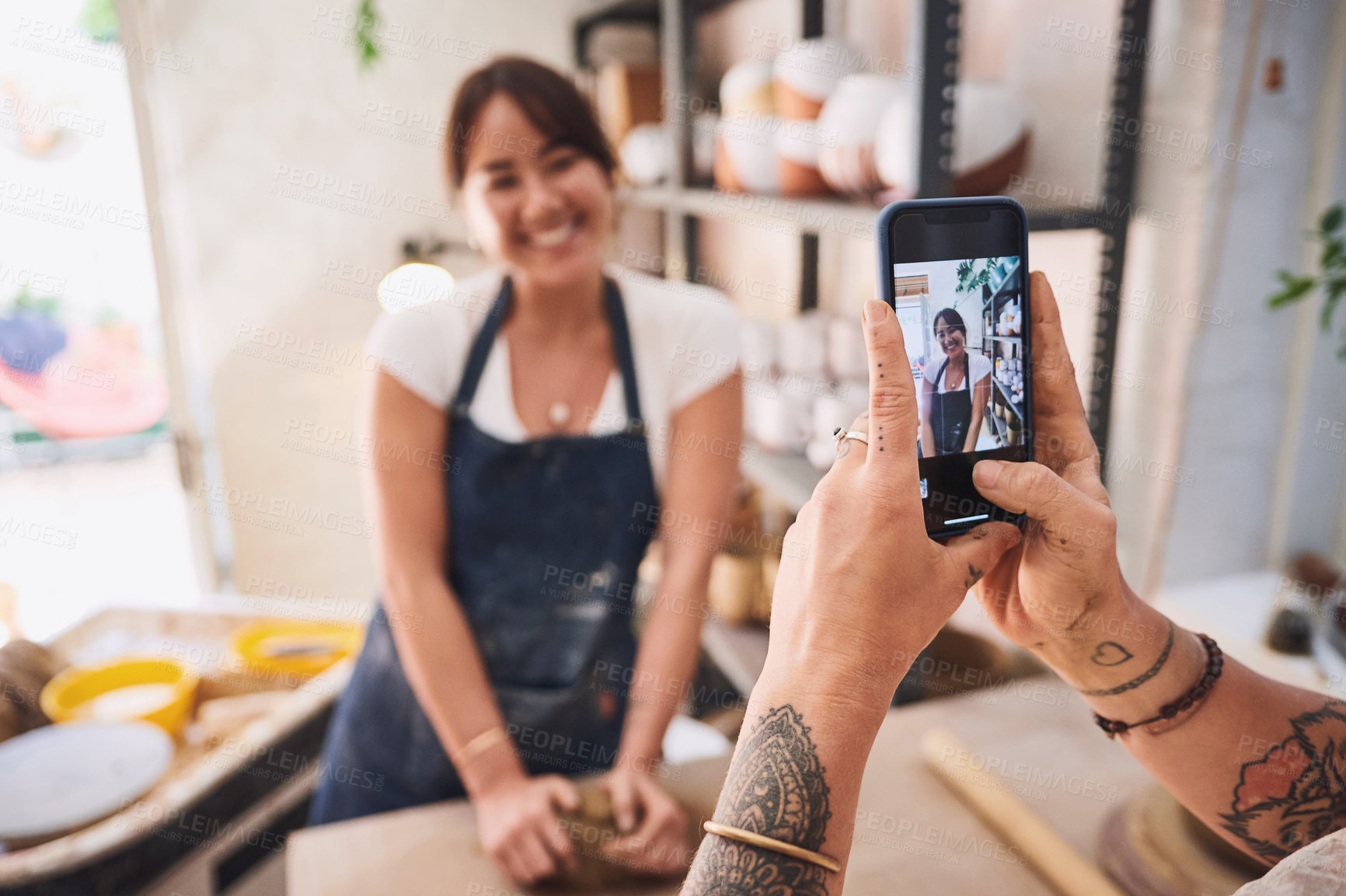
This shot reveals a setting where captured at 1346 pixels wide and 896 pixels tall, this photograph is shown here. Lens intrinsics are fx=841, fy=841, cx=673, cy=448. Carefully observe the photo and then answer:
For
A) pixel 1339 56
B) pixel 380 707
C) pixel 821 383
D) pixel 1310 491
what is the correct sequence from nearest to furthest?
pixel 1339 56
pixel 1310 491
pixel 380 707
pixel 821 383

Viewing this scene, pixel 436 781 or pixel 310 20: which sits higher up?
pixel 310 20

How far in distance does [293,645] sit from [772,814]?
4.19 feet

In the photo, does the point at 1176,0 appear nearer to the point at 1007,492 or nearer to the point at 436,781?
the point at 1007,492

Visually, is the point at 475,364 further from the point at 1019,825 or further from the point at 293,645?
the point at 1019,825

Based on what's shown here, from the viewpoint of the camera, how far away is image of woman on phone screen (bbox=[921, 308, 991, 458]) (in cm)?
53

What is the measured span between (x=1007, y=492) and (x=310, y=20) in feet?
7.59

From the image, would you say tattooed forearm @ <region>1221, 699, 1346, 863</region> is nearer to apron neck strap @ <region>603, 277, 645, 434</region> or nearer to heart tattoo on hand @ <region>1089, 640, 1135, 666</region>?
heart tattoo on hand @ <region>1089, 640, 1135, 666</region>

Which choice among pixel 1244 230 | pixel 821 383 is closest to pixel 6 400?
pixel 821 383

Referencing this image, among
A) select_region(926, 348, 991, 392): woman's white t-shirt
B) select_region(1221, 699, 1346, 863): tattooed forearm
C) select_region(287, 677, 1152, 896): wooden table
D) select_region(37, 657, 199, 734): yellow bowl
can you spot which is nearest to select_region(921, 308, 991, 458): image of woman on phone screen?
select_region(926, 348, 991, 392): woman's white t-shirt

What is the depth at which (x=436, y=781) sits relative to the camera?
117 centimetres

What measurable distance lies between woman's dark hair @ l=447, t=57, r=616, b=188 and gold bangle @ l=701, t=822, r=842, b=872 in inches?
37.3

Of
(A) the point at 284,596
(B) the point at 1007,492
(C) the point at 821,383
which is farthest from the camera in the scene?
(A) the point at 284,596

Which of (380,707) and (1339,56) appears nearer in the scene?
(1339,56)

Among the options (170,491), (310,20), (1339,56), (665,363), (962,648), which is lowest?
(170,491)
